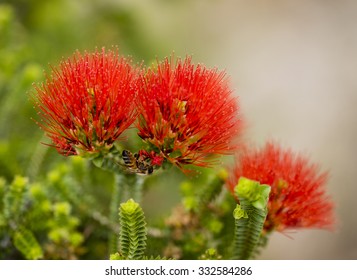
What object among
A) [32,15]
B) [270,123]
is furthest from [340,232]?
[32,15]

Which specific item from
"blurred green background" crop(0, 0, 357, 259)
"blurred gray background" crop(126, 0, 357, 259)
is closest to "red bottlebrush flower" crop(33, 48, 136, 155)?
"blurred green background" crop(0, 0, 357, 259)

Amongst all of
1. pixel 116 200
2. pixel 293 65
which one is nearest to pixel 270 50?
pixel 293 65

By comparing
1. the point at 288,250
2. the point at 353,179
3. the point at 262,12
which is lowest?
the point at 288,250

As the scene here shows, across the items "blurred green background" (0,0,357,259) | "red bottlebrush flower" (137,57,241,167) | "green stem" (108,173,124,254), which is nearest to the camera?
"red bottlebrush flower" (137,57,241,167)

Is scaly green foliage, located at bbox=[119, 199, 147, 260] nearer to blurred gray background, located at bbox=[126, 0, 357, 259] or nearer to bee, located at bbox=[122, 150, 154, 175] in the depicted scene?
bee, located at bbox=[122, 150, 154, 175]

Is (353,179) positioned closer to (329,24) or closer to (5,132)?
(329,24)

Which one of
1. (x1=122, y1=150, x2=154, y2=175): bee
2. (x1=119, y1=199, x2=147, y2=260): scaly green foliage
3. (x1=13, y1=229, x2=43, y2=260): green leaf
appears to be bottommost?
(x1=13, y1=229, x2=43, y2=260): green leaf

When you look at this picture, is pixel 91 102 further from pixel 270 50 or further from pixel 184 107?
pixel 270 50
